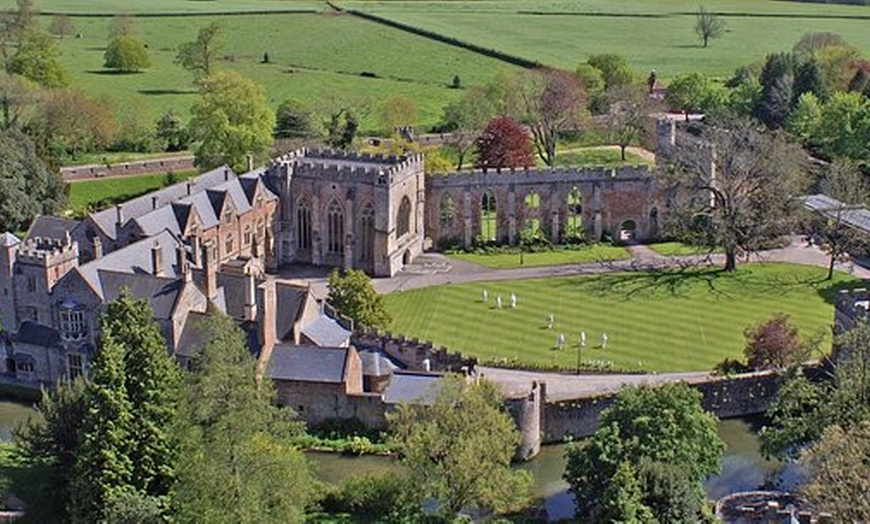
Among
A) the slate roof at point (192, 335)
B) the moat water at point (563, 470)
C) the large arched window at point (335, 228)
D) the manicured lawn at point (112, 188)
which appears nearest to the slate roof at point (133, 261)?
the slate roof at point (192, 335)

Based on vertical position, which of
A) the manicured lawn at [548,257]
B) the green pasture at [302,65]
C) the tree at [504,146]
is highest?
the green pasture at [302,65]

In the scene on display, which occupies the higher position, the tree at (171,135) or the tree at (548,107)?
the tree at (548,107)

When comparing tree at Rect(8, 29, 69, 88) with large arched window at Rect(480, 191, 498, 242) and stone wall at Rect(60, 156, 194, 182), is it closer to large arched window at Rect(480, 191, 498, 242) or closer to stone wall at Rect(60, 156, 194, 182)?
stone wall at Rect(60, 156, 194, 182)

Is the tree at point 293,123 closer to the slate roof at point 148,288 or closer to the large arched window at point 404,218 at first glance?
the large arched window at point 404,218

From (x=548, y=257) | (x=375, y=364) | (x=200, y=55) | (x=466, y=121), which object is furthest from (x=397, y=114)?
(x=375, y=364)

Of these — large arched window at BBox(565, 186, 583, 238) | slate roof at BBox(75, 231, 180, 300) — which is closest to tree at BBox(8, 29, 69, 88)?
large arched window at BBox(565, 186, 583, 238)

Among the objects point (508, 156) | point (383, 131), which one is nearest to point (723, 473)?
point (508, 156)
